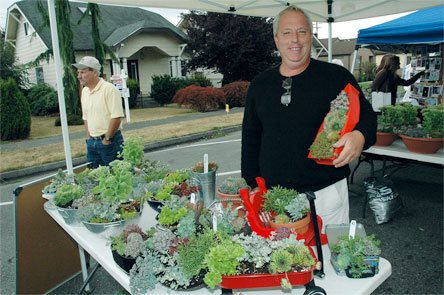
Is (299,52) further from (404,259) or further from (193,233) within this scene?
(404,259)

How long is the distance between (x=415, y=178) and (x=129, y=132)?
25.3 ft

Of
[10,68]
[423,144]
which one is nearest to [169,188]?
[423,144]

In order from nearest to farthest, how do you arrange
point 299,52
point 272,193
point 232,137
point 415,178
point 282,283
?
1. point 282,283
2. point 272,193
3. point 299,52
4. point 415,178
5. point 232,137

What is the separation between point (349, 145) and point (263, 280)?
2.31ft

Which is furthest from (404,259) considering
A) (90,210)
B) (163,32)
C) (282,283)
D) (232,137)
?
(163,32)

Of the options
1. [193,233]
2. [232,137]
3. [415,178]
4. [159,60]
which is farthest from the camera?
[159,60]

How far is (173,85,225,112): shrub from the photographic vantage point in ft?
49.4

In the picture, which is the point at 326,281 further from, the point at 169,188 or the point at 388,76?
the point at 388,76

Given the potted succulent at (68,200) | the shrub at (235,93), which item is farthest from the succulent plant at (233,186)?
the shrub at (235,93)

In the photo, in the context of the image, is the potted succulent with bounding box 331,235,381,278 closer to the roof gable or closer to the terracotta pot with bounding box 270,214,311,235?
the terracotta pot with bounding box 270,214,311,235

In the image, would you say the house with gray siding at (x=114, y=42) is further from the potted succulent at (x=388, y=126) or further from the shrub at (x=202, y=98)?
the potted succulent at (x=388, y=126)

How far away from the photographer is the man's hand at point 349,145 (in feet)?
5.20

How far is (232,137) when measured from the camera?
32.1 ft

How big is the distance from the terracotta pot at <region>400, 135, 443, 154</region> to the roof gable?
52.9 feet
